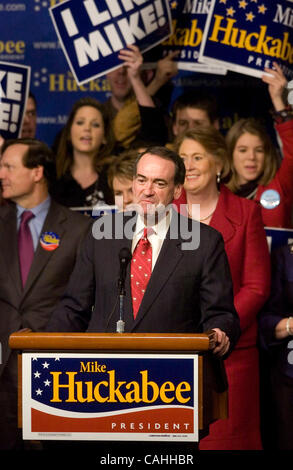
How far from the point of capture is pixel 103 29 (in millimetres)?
5320

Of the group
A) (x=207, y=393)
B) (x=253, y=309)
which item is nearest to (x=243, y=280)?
(x=253, y=309)

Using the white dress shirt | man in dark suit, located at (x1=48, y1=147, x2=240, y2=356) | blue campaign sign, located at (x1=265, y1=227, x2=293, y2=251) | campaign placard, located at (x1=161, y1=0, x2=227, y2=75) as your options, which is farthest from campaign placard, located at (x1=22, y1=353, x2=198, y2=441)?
campaign placard, located at (x1=161, y1=0, x2=227, y2=75)

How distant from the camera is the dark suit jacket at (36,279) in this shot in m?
4.71

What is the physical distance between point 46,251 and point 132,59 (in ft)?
4.29

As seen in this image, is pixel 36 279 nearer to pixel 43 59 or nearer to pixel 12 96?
pixel 12 96

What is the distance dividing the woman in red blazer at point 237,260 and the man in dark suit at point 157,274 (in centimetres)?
91

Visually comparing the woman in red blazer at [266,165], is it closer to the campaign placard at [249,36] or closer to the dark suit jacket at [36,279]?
the campaign placard at [249,36]

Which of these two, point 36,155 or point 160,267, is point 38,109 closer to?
point 36,155

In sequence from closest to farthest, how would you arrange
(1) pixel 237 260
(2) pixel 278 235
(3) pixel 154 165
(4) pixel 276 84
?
(3) pixel 154 165
(1) pixel 237 260
(2) pixel 278 235
(4) pixel 276 84

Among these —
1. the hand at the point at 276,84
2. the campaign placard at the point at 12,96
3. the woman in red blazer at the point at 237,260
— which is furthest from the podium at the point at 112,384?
the campaign placard at the point at 12,96

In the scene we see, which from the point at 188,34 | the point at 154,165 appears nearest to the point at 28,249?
the point at 154,165

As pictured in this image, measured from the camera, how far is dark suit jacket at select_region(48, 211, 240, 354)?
134 inches

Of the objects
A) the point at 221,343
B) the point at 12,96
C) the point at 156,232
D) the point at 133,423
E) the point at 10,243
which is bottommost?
the point at 133,423

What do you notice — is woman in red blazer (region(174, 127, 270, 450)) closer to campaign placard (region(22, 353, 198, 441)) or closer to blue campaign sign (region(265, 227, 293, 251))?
blue campaign sign (region(265, 227, 293, 251))
